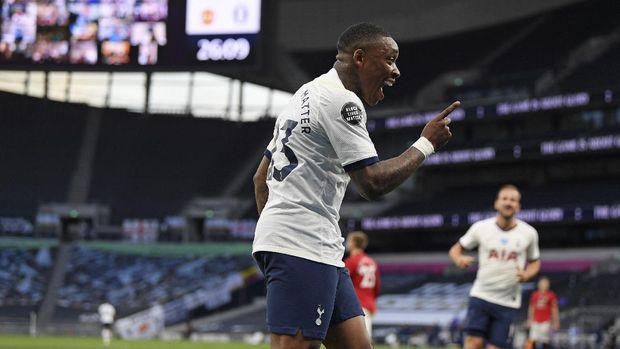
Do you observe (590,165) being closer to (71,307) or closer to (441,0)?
(441,0)

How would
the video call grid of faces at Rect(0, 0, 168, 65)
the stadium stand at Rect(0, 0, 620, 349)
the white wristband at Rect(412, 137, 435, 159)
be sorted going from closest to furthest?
1. the white wristband at Rect(412, 137, 435, 159)
2. the video call grid of faces at Rect(0, 0, 168, 65)
3. the stadium stand at Rect(0, 0, 620, 349)

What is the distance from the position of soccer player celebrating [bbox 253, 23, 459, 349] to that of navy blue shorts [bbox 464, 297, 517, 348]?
239 inches

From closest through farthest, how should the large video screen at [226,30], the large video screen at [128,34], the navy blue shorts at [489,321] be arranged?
1. the navy blue shorts at [489,321]
2. the large video screen at [226,30]
3. the large video screen at [128,34]

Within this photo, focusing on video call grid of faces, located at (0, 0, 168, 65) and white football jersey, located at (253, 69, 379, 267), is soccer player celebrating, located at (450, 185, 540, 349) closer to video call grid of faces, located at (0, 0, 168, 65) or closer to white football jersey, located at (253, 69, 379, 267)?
white football jersey, located at (253, 69, 379, 267)

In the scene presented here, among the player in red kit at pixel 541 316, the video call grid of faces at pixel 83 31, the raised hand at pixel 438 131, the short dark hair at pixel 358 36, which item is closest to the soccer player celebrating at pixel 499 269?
the raised hand at pixel 438 131

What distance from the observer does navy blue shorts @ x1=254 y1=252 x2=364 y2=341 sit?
5.51 m

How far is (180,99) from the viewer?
6359 cm

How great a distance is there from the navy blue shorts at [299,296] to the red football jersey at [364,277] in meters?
11.1

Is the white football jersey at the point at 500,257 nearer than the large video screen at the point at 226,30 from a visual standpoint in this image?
Yes

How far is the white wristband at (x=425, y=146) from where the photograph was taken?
221 inches

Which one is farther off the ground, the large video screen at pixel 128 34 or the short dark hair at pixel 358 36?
the large video screen at pixel 128 34

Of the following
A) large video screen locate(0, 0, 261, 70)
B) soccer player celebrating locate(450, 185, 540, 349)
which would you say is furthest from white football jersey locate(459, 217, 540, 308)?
large video screen locate(0, 0, 261, 70)

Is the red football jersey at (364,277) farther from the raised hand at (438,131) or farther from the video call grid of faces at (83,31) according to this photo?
the video call grid of faces at (83,31)

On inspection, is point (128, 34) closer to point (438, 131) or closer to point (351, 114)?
point (438, 131)
